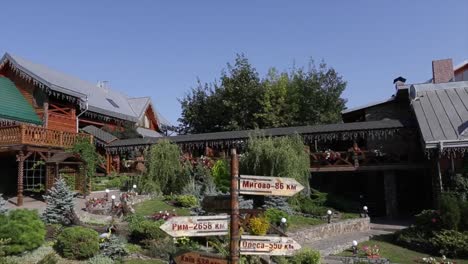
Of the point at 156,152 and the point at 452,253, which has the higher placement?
the point at 156,152

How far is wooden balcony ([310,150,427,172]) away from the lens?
20500mm

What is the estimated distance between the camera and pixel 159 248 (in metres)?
10.8

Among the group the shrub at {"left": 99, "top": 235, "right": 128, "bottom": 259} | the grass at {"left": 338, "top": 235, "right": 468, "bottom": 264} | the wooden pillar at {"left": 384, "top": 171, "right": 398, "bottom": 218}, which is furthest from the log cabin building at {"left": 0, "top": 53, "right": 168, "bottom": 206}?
the wooden pillar at {"left": 384, "top": 171, "right": 398, "bottom": 218}

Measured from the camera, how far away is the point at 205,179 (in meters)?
19.7

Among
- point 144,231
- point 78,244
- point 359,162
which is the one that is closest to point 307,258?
point 144,231

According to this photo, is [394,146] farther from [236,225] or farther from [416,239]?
[236,225]

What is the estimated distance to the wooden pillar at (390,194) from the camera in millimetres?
20703

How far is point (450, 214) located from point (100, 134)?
1956 cm

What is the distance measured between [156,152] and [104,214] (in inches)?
209

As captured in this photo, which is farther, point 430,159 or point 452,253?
point 430,159

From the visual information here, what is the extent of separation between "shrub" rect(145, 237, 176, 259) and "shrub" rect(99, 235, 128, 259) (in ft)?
2.02

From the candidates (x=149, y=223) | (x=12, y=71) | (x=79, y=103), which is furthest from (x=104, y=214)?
(x=12, y=71)

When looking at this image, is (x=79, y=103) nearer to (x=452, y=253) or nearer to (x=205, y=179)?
(x=205, y=179)

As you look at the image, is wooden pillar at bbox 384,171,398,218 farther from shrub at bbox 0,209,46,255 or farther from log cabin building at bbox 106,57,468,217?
shrub at bbox 0,209,46,255
